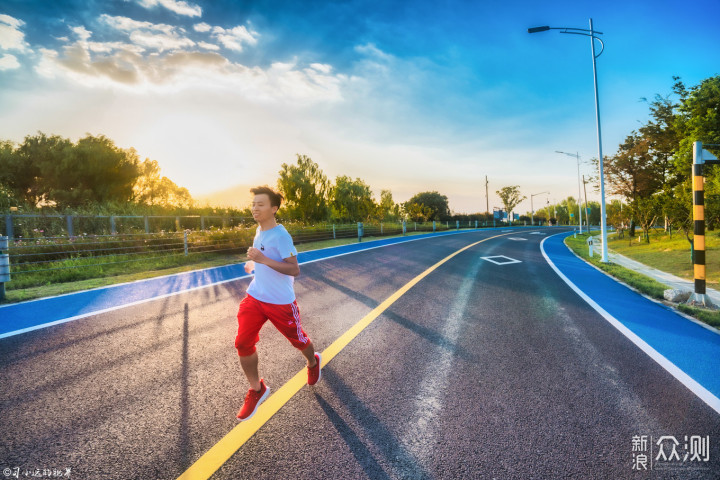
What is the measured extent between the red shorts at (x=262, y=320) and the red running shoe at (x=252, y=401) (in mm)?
307

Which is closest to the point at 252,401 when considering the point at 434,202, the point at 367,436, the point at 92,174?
the point at 367,436

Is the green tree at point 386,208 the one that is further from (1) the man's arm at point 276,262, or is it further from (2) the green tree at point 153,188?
(1) the man's arm at point 276,262

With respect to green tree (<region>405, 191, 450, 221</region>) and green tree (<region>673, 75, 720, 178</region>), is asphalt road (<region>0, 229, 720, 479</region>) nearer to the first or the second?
green tree (<region>673, 75, 720, 178</region>)

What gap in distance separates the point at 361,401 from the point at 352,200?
40.5 m

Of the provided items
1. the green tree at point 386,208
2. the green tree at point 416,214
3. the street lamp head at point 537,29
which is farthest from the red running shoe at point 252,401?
the green tree at point 416,214

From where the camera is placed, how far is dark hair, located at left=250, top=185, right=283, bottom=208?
2.85 m

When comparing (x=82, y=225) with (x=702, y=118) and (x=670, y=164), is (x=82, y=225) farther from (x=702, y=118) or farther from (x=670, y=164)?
(x=670, y=164)

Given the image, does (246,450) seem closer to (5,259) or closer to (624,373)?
(624,373)

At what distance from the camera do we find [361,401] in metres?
2.64

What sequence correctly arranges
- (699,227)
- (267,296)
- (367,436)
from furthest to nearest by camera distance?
1. (699,227)
2. (267,296)
3. (367,436)

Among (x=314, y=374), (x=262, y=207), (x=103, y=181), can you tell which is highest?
(x=103, y=181)

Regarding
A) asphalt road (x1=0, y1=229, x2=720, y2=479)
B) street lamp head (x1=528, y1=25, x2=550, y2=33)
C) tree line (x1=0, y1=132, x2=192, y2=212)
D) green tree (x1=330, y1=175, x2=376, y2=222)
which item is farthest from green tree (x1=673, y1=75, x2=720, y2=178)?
tree line (x1=0, y1=132, x2=192, y2=212)

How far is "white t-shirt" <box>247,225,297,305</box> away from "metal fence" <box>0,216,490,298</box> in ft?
20.5

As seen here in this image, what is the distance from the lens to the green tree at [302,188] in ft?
107
